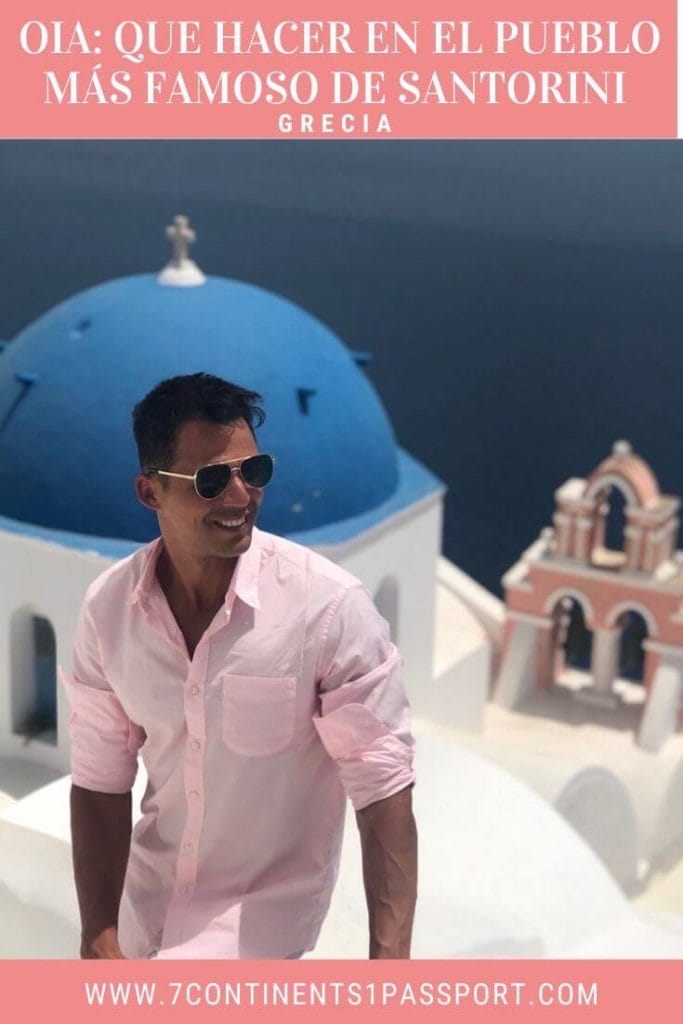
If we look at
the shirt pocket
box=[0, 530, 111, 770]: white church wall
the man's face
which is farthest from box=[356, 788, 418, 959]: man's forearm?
box=[0, 530, 111, 770]: white church wall

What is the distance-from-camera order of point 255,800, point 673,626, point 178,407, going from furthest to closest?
1. point 673,626
2. point 255,800
3. point 178,407

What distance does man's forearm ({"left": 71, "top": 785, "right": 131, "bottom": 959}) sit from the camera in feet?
9.42

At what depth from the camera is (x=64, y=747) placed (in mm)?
7434

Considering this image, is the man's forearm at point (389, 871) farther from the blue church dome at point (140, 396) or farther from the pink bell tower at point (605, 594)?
the pink bell tower at point (605, 594)

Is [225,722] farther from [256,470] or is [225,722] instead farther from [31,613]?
[31,613]

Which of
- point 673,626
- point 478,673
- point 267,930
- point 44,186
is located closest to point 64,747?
point 478,673

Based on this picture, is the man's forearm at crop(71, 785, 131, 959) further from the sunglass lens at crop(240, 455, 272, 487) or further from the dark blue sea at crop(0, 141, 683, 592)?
the dark blue sea at crop(0, 141, 683, 592)

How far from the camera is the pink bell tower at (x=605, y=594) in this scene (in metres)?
11.1

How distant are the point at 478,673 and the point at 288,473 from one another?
3.19m

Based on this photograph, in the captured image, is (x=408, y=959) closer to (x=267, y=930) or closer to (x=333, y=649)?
(x=267, y=930)

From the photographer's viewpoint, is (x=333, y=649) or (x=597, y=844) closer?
(x=333, y=649)

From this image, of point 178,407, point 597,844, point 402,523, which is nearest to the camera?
point 178,407

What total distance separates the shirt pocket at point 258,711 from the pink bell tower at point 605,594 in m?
8.66

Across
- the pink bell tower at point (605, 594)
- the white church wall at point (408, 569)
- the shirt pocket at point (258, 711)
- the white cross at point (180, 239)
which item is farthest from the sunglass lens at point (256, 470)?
the pink bell tower at point (605, 594)
